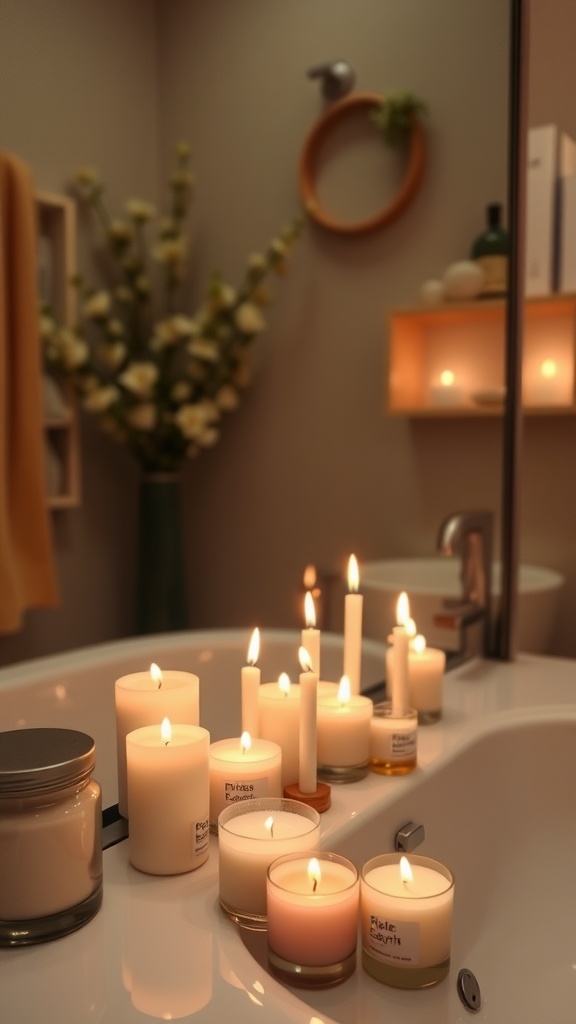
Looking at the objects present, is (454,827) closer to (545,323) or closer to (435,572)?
(435,572)

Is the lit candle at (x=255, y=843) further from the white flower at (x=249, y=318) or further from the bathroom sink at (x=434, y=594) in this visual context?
the white flower at (x=249, y=318)

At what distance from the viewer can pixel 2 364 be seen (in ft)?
2.12

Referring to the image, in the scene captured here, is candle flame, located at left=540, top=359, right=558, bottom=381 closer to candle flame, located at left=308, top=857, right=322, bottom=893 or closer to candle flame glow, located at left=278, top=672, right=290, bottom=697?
candle flame glow, located at left=278, top=672, right=290, bottom=697

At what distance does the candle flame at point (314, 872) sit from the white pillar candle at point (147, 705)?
17 centimetres

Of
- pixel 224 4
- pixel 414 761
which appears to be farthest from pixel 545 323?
pixel 414 761

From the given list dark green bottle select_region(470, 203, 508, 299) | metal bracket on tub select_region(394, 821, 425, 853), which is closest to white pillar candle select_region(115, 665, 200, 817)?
metal bracket on tub select_region(394, 821, 425, 853)

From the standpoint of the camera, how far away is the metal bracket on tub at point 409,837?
0.71 meters

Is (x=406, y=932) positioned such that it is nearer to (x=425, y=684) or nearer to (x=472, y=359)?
(x=425, y=684)

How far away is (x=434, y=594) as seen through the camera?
1183 mm

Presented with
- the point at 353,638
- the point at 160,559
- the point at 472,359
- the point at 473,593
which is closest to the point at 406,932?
the point at 353,638

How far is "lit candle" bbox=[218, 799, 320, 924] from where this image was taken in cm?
52

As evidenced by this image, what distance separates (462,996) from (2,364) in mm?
612

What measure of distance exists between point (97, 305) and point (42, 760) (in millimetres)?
431

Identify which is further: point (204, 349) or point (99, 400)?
point (204, 349)
